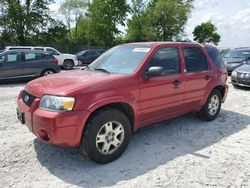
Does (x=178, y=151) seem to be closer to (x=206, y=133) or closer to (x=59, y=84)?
(x=206, y=133)

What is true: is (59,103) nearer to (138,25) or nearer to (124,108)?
(124,108)

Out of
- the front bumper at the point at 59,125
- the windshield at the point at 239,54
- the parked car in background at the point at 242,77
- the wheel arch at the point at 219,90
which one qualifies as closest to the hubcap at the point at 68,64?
the windshield at the point at 239,54

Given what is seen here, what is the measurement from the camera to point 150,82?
454cm

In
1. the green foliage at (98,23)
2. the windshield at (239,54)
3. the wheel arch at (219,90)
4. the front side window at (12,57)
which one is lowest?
the wheel arch at (219,90)

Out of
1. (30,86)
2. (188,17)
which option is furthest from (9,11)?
(30,86)

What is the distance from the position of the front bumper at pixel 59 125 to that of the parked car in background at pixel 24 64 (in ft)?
28.9

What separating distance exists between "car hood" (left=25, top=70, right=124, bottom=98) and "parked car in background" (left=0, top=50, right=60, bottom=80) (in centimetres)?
811

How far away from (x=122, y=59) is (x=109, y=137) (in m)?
1.45

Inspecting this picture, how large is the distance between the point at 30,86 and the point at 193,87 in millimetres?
2975

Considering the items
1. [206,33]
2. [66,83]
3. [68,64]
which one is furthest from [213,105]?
[206,33]

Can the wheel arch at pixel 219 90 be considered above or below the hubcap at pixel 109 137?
above

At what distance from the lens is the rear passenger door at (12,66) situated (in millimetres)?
11734

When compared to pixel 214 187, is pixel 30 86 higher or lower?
higher

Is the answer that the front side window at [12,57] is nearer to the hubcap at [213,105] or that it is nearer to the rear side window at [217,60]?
the rear side window at [217,60]
